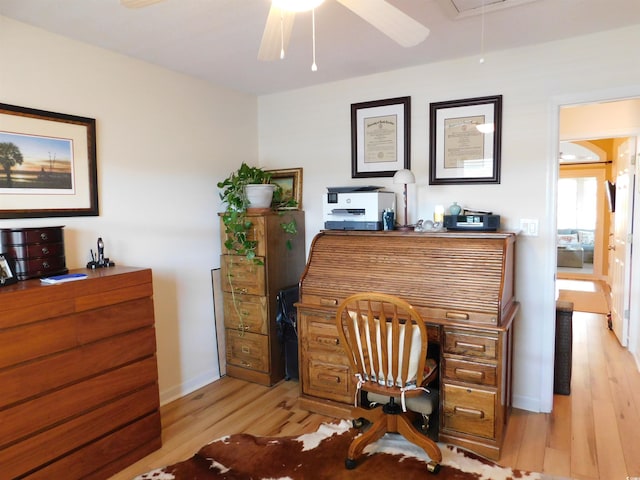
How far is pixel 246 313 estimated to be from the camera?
11.0 feet

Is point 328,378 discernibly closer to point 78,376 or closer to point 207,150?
point 78,376

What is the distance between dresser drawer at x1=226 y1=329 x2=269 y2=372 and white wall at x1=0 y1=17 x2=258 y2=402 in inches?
5.7

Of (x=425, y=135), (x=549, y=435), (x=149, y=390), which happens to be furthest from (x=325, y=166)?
(x=549, y=435)

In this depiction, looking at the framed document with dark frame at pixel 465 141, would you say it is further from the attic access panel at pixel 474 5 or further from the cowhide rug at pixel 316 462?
the cowhide rug at pixel 316 462

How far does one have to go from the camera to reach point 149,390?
7.89 feet

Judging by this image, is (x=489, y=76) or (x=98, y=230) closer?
(x=98, y=230)

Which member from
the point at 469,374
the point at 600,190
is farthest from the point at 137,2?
the point at 600,190

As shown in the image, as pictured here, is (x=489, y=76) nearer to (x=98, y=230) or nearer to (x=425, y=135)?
(x=425, y=135)

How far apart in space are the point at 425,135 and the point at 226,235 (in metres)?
1.70

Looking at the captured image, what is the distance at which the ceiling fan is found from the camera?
1.35 meters

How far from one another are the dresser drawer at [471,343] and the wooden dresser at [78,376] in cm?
166

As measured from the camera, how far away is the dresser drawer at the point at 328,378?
272cm

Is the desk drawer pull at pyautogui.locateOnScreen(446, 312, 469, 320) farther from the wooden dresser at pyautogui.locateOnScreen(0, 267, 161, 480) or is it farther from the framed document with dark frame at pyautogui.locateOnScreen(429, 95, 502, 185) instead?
the wooden dresser at pyautogui.locateOnScreen(0, 267, 161, 480)

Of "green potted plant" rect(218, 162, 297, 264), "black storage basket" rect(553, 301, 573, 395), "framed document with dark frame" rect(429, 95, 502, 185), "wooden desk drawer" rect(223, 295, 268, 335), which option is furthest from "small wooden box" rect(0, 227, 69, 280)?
"black storage basket" rect(553, 301, 573, 395)
